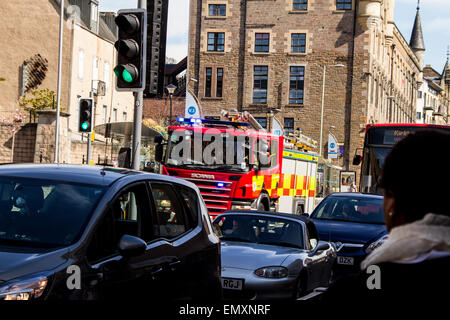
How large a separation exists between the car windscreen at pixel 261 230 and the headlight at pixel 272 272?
127cm

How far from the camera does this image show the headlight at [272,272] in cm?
982

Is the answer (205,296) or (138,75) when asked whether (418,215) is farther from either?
(138,75)

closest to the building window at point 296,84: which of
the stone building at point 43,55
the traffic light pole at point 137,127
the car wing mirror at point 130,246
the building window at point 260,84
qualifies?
the building window at point 260,84

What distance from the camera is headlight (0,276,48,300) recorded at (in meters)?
4.23

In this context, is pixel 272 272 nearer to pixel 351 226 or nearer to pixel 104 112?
pixel 351 226

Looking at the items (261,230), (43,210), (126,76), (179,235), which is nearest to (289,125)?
(261,230)

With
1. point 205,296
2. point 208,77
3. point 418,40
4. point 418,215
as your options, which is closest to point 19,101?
point 208,77

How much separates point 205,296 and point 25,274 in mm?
2350

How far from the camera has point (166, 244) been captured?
5891 millimetres

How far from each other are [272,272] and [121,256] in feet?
16.2

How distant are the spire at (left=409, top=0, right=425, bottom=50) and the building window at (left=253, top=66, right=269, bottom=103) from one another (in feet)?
238

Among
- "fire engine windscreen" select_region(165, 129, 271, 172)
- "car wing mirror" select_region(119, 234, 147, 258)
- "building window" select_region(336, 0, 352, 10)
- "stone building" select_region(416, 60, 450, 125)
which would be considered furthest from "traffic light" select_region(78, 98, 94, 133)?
"stone building" select_region(416, 60, 450, 125)

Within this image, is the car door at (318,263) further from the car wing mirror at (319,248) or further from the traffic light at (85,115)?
the traffic light at (85,115)
